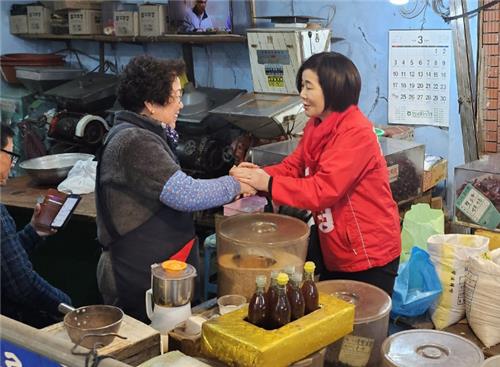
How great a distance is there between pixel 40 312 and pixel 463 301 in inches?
78.5

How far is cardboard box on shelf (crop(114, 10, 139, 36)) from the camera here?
5.51 meters

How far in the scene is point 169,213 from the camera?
2385 millimetres

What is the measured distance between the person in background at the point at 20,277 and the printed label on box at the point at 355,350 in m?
1.40

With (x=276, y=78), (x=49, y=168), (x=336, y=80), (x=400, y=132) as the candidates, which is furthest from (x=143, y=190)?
(x=400, y=132)

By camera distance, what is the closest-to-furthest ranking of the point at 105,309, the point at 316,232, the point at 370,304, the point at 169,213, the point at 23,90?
the point at 105,309 < the point at 370,304 < the point at 169,213 < the point at 316,232 < the point at 23,90

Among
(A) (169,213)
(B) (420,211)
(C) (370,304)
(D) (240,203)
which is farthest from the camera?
(B) (420,211)

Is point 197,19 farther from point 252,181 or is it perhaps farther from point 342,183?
point 342,183

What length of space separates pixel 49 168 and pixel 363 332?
115 inches

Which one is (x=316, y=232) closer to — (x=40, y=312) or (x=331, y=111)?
(x=331, y=111)

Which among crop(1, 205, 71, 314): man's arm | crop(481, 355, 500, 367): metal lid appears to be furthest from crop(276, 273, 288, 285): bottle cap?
crop(1, 205, 71, 314): man's arm

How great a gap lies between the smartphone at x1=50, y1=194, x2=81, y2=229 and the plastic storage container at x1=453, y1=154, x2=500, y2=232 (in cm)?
212

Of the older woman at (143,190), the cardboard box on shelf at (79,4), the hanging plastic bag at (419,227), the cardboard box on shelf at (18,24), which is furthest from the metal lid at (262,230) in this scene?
the cardboard box on shelf at (18,24)

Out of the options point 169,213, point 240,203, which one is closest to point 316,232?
point 240,203

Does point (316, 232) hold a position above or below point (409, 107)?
below
